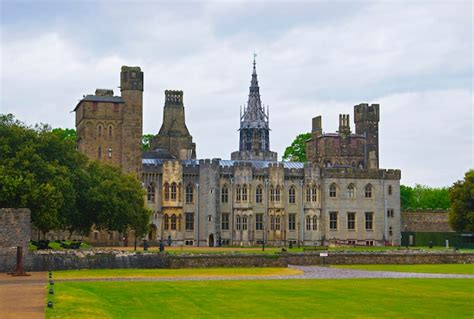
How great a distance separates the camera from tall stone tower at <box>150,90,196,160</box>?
359 ft

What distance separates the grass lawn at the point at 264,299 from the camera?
78.3ft

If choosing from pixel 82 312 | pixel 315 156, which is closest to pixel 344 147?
pixel 315 156

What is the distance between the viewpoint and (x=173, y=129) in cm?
10975

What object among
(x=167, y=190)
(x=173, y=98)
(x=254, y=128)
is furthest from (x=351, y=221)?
(x=254, y=128)

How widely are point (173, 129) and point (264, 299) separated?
8271cm

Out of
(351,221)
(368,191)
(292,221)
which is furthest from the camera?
(368,191)

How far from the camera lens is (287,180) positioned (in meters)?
93.4

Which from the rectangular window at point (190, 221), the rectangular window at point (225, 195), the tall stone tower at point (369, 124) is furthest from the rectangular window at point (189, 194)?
the tall stone tower at point (369, 124)

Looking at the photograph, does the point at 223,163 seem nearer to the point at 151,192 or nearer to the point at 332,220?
the point at 151,192

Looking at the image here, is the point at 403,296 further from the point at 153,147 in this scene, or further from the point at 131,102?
the point at 153,147

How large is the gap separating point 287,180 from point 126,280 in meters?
56.4

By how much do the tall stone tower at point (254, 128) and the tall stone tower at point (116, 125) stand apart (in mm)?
35856

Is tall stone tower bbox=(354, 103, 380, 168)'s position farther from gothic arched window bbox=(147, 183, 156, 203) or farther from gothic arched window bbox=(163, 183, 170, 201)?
gothic arched window bbox=(147, 183, 156, 203)

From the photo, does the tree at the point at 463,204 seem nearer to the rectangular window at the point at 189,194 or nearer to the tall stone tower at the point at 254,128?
the rectangular window at the point at 189,194
